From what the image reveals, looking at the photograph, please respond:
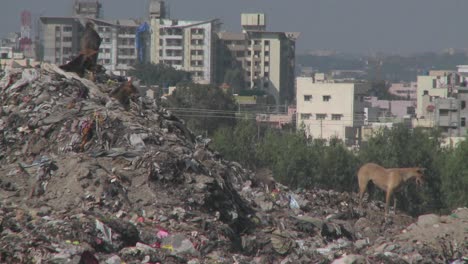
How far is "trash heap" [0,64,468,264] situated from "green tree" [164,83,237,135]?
3569cm

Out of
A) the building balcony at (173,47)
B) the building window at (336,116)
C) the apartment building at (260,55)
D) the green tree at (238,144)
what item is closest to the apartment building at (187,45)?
the building balcony at (173,47)

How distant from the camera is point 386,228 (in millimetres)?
16969

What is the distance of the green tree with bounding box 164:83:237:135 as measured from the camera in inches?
2203

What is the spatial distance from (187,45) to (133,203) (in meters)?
109

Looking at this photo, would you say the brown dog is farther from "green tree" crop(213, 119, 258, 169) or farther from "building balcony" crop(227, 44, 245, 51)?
"building balcony" crop(227, 44, 245, 51)

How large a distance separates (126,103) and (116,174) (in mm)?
2787

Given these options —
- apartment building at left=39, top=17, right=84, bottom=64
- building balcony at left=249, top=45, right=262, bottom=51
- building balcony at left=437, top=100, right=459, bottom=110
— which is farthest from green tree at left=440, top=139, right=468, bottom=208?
building balcony at left=249, top=45, right=262, bottom=51

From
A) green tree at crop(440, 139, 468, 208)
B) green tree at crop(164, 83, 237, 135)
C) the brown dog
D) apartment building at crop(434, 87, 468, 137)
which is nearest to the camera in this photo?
the brown dog

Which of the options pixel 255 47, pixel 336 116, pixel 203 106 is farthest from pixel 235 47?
pixel 203 106

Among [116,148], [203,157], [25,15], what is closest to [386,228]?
[203,157]

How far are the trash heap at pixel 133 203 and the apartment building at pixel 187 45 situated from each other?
10086cm

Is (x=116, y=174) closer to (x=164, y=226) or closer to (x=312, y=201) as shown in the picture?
(x=164, y=226)

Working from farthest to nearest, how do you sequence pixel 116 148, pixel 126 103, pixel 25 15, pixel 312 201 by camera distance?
pixel 25 15 < pixel 312 201 < pixel 126 103 < pixel 116 148

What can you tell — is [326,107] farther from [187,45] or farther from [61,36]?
[61,36]
